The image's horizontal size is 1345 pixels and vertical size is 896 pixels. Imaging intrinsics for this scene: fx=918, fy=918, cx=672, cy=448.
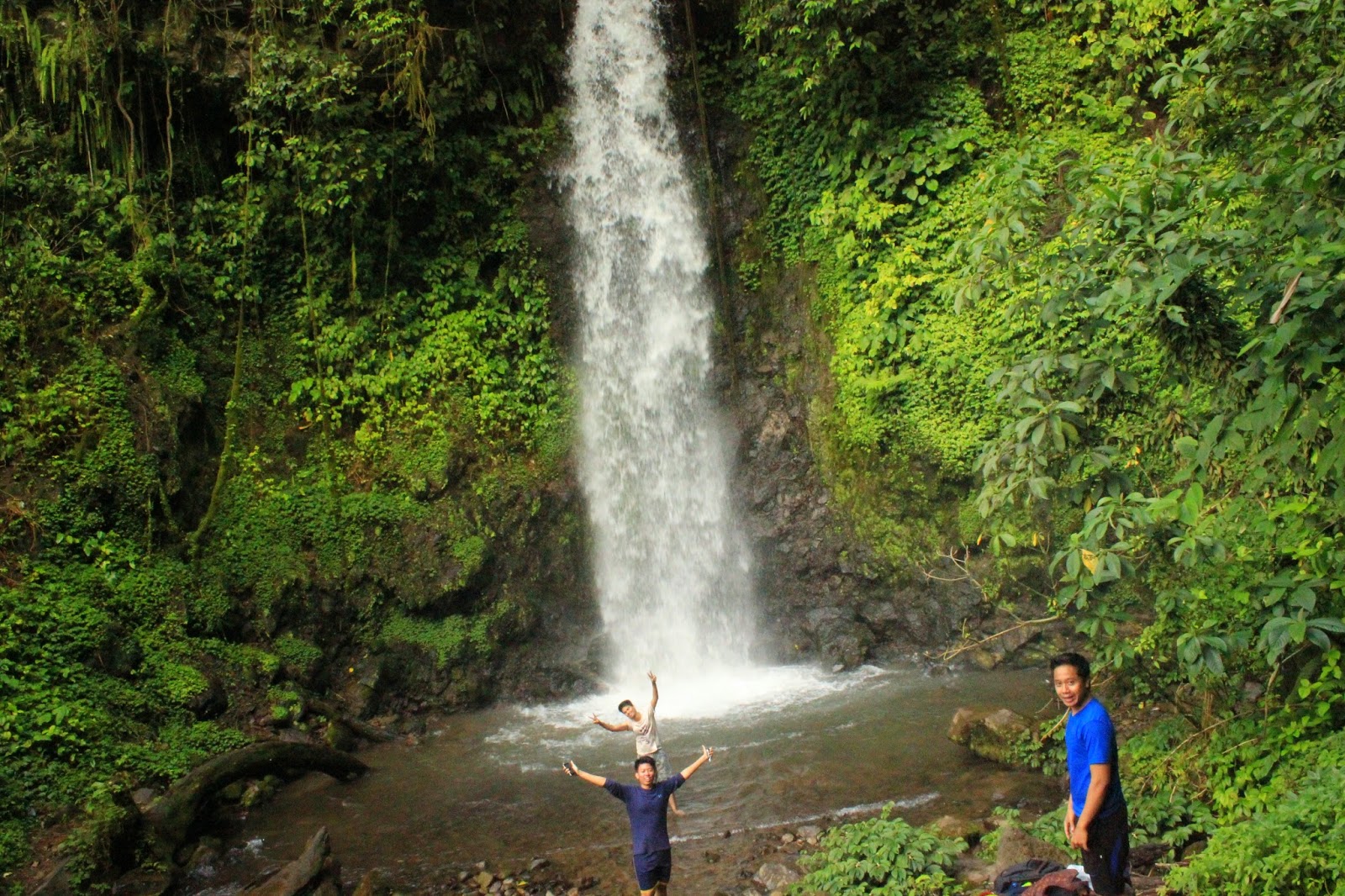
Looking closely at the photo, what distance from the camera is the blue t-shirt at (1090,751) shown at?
367 cm

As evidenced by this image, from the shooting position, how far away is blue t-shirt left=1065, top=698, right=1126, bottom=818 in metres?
3.67

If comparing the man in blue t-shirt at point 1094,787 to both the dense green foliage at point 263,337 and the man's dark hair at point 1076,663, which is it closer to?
the man's dark hair at point 1076,663

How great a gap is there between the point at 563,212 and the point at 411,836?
27.8ft

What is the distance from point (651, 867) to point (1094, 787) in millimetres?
2508

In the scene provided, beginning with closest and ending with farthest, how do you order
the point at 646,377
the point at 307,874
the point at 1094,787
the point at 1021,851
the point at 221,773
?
the point at 1094,787 < the point at 1021,851 < the point at 307,874 < the point at 221,773 < the point at 646,377

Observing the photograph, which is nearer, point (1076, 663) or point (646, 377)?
point (1076, 663)

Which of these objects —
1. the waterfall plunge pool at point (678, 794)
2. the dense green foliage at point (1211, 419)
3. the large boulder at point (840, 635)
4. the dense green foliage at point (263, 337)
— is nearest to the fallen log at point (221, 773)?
the waterfall plunge pool at point (678, 794)

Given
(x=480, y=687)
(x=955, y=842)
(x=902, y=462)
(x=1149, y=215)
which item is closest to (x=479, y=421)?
(x=480, y=687)

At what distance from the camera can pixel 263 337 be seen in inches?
445

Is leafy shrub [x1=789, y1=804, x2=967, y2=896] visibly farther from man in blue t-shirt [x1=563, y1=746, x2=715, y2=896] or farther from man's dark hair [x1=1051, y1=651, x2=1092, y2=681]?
man's dark hair [x1=1051, y1=651, x2=1092, y2=681]

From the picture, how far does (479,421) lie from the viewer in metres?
11.6

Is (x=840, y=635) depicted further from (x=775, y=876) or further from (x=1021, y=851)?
(x=1021, y=851)

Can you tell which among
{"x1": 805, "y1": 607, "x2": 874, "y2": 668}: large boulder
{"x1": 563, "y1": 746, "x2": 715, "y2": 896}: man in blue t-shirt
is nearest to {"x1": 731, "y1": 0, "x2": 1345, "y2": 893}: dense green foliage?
{"x1": 563, "y1": 746, "x2": 715, "y2": 896}: man in blue t-shirt

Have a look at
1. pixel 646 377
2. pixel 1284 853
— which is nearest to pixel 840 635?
pixel 646 377
